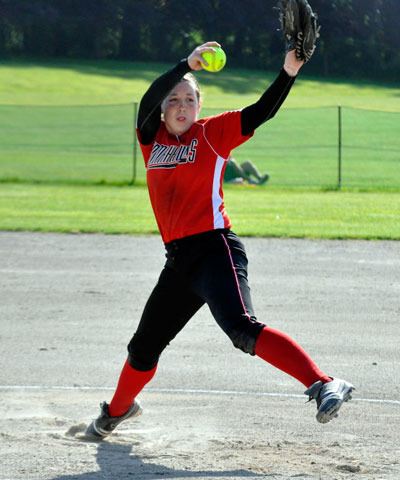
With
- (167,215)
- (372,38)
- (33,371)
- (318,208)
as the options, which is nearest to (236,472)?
(167,215)

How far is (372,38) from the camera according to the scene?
182 ft

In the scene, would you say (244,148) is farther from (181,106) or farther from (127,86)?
(181,106)

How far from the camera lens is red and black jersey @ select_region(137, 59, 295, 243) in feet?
19.0

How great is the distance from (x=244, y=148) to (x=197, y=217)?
2793 centimetres

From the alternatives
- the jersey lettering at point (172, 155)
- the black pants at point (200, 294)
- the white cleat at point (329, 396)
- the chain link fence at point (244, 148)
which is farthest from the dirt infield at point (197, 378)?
the chain link fence at point (244, 148)

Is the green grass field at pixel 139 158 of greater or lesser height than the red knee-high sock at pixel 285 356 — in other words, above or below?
below

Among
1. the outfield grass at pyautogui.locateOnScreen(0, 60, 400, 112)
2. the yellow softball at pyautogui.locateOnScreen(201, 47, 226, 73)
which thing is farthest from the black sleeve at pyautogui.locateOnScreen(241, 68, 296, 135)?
the outfield grass at pyautogui.locateOnScreen(0, 60, 400, 112)

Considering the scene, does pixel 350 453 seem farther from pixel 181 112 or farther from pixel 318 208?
pixel 318 208

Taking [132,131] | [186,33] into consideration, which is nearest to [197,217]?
[132,131]

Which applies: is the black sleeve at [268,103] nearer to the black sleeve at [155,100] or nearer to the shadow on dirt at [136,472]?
the black sleeve at [155,100]

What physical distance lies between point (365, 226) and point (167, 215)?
11.0m

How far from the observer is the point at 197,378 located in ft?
25.3

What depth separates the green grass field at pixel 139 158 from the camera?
1731 cm

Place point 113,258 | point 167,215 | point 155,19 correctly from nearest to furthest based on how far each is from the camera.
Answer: point 167,215
point 113,258
point 155,19
